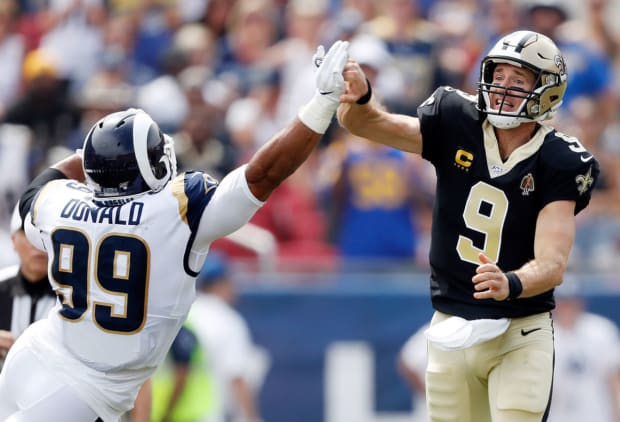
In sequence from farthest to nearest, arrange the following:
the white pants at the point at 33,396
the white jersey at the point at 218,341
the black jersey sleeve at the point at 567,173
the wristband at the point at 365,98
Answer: the white jersey at the point at 218,341
the wristband at the point at 365,98
the black jersey sleeve at the point at 567,173
the white pants at the point at 33,396

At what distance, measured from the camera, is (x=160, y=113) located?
10.6 meters

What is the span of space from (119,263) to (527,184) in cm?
165

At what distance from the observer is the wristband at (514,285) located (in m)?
4.85

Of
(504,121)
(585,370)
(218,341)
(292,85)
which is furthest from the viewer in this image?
(292,85)

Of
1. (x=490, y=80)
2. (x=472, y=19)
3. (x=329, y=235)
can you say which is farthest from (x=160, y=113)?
(x=490, y=80)

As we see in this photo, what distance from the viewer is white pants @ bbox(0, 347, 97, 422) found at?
4941 millimetres

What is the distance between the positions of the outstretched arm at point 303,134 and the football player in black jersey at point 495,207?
0.39 meters

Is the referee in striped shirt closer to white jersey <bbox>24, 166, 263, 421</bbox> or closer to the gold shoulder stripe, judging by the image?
white jersey <bbox>24, 166, 263, 421</bbox>

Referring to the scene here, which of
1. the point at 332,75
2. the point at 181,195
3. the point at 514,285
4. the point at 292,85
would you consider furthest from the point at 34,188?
the point at 292,85

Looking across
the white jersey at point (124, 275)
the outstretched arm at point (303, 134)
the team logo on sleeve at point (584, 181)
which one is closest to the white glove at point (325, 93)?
the outstretched arm at point (303, 134)

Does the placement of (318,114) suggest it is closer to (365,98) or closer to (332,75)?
(332,75)

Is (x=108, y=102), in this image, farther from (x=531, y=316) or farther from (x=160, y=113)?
(x=531, y=316)

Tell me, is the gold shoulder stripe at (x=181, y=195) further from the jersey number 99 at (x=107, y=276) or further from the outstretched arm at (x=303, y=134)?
the outstretched arm at (x=303, y=134)

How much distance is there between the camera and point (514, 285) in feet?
16.0
